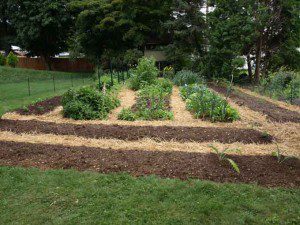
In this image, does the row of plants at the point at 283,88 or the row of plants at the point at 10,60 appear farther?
the row of plants at the point at 10,60

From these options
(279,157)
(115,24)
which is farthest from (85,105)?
(115,24)

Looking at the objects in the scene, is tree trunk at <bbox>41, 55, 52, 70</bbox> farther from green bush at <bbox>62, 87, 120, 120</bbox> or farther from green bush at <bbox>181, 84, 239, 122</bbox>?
green bush at <bbox>181, 84, 239, 122</bbox>

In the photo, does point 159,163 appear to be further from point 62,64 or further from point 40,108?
point 62,64

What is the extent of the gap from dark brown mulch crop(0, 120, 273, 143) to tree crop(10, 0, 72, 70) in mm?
20141

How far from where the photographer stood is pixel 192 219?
3.25 m

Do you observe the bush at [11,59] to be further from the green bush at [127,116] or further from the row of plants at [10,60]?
the green bush at [127,116]

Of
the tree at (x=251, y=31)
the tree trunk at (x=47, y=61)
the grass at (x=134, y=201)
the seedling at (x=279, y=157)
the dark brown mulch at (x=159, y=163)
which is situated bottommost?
the grass at (x=134, y=201)

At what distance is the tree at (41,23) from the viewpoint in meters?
25.3

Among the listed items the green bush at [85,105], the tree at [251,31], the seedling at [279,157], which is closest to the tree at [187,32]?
the tree at [251,31]

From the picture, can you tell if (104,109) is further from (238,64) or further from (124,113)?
(238,64)

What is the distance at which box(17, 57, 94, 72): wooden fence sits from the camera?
99.8 feet

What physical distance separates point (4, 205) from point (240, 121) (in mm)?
5576

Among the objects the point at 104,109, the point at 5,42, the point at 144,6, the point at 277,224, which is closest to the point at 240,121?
the point at 104,109

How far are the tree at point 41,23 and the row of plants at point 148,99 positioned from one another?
14583mm
